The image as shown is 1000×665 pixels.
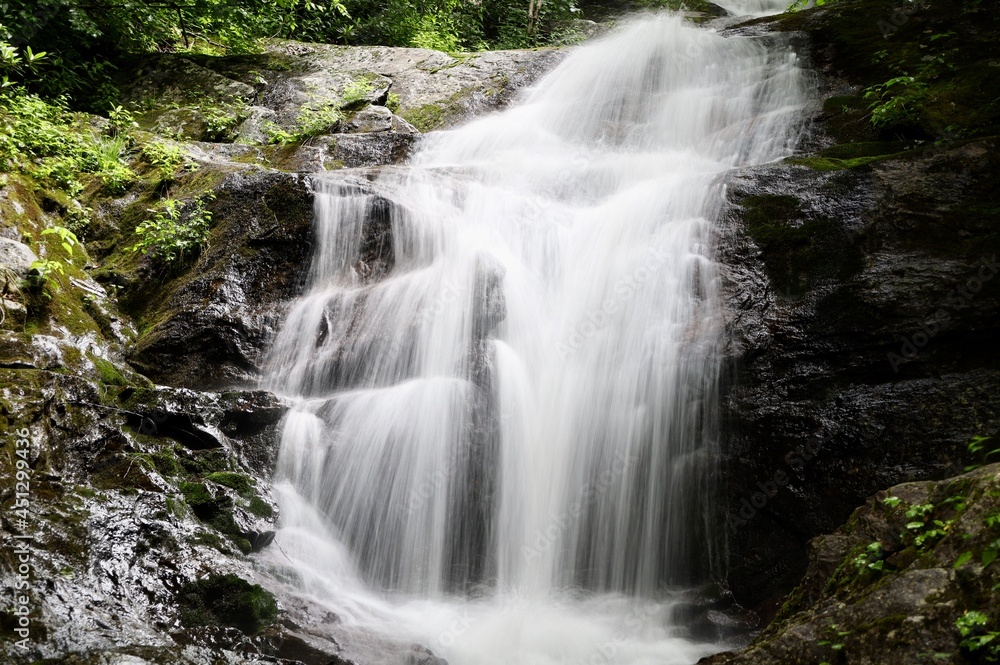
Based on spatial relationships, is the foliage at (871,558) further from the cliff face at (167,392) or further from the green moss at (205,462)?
the green moss at (205,462)

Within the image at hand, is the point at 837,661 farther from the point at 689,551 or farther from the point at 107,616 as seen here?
the point at 107,616

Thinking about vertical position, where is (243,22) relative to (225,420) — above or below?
above

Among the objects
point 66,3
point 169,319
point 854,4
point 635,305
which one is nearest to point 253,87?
point 66,3

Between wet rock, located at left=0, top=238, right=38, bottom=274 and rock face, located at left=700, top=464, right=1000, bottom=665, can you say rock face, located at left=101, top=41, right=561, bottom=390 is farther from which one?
rock face, located at left=700, top=464, right=1000, bottom=665

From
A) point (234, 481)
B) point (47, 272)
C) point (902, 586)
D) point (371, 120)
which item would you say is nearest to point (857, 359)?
point (902, 586)

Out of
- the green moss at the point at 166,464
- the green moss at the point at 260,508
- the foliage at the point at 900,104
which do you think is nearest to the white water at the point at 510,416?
the green moss at the point at 260,508

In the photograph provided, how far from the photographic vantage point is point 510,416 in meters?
6.07

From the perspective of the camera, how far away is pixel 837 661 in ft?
9.34

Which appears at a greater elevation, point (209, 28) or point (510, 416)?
point (209, 28)

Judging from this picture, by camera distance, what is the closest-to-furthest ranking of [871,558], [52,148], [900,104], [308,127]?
1. [871,558]
2. [900,104]
3. [52,148]
4. [308,127]

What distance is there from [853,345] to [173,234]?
6.83 meters

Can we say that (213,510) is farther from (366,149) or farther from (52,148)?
(366,149)

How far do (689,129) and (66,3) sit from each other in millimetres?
9404

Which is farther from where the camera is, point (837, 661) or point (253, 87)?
point (253, 87)
